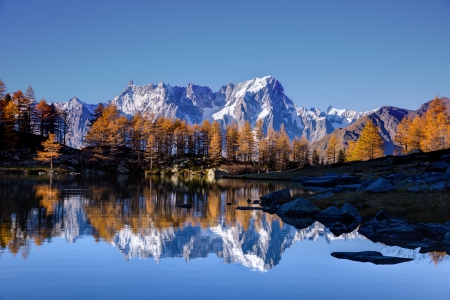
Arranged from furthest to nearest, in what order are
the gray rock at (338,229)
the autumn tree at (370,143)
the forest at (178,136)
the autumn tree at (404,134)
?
the autumn tree at (370,143), the autumn tree at (404,134), the forest at (178,136), the gray rock at (338,229)

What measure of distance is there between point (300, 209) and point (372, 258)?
11.9 meters

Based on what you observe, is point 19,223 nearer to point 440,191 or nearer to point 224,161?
point 440,191

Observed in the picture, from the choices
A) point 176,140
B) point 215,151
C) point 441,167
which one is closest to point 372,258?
point 441,167

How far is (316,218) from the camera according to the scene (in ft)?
80.5

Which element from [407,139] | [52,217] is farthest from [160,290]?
[407,139]

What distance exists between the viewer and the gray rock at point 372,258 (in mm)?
13820

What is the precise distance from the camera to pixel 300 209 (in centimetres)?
2589

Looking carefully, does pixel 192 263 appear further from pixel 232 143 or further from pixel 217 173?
pixel 232 143

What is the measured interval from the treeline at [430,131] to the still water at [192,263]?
8988 centimetres

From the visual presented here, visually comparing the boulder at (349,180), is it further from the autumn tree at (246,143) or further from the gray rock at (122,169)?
the autumn tree at (246,143)

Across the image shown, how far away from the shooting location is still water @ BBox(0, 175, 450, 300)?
1051cm

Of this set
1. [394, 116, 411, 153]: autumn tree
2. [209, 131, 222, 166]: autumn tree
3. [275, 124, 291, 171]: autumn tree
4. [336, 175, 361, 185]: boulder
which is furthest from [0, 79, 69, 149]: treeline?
[394, 116, 411, 153]: autumn tree

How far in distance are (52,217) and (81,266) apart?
11.3 metres

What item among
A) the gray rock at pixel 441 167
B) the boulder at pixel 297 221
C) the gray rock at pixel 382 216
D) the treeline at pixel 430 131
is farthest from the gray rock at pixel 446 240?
the treeline at pixel 430 131
